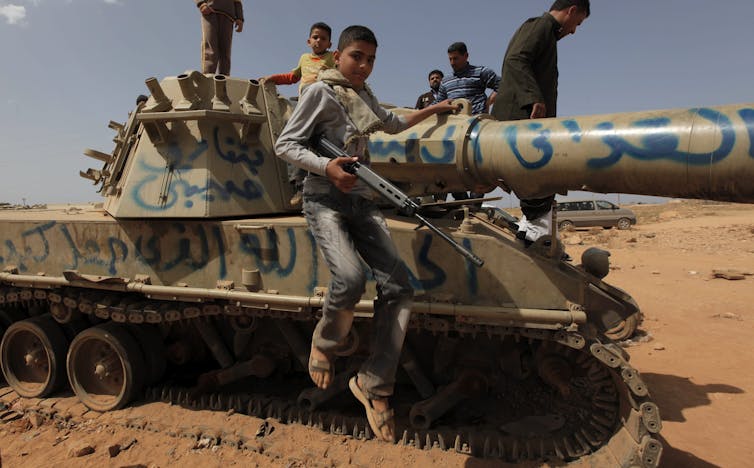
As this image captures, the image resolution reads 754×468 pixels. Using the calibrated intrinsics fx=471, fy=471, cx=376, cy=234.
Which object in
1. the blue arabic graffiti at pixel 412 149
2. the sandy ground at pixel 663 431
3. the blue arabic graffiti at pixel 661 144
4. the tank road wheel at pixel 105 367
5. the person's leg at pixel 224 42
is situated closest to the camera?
the blue arabic graffiti at pixel 661 144

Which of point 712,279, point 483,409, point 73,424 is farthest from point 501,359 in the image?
point 712,279

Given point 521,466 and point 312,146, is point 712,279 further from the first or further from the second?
point 312,146

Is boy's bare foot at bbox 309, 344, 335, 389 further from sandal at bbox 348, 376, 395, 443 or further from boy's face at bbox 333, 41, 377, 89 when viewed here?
boy's face at bbox 333, 41, 377, 89

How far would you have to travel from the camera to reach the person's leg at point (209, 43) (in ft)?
20.1

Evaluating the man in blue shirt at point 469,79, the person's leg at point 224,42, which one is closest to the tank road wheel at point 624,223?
the man in blue shirt at point 469,79

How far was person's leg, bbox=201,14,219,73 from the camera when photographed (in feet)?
20.1

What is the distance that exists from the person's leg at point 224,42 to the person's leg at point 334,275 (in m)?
4.19

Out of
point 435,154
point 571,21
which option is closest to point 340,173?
point 435,154

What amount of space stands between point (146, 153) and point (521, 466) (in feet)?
13.7

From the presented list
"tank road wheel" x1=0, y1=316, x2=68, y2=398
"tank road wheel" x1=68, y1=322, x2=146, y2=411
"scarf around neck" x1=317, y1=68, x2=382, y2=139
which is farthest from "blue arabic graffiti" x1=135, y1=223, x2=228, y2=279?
"scarf around neck" x1=317, y1=68, x2=382, y2=139

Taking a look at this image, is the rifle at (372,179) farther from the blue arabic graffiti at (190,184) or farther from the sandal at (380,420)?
the blue arabic graffiti at (190,184)

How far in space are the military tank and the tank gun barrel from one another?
1cm

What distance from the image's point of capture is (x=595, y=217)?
2127cm

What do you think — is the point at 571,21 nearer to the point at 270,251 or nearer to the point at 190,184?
the point at 270,251
